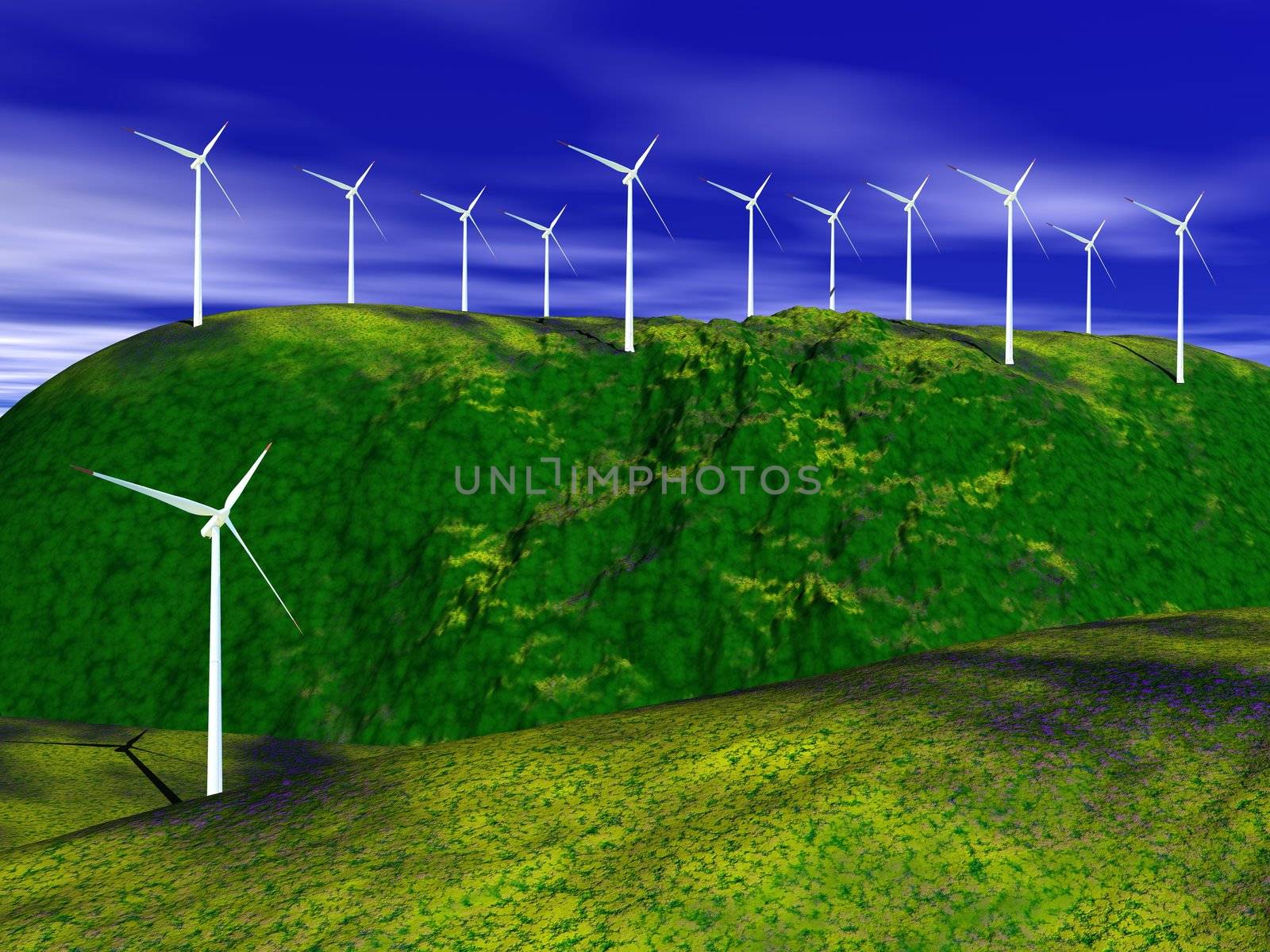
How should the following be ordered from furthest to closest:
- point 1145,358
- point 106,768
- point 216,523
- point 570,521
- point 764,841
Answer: point 1145,358 → point 570,521 → point 106,768 → point 216,523 → point 764,841

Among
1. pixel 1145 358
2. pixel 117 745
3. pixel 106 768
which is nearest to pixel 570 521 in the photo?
pixel 117 745

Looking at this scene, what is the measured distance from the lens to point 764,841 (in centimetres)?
2452

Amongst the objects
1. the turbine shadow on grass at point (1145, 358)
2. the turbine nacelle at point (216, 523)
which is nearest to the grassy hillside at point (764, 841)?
the turbine nacelle at point (216, 523)

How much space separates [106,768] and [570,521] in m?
33.1

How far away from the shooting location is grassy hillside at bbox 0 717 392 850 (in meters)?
43.1

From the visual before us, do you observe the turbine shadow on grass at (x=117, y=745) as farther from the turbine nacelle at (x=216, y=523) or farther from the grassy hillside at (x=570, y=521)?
the turbine nacelle at (x=216, y=523)

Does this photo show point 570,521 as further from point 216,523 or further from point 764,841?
point 764,841

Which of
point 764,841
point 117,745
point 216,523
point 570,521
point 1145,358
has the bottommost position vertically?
point 117,745

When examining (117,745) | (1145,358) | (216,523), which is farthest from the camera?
(1145,358)

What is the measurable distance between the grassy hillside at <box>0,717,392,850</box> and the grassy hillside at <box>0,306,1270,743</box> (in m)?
2.34

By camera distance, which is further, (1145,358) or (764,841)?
(1145,358)

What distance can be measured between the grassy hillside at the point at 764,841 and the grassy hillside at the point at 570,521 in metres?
25.2

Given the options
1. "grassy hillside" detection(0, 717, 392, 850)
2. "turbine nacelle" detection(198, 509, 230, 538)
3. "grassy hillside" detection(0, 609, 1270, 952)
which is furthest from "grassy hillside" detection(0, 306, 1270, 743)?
"grassy hillside" detection(0, 609, 1270, 952)

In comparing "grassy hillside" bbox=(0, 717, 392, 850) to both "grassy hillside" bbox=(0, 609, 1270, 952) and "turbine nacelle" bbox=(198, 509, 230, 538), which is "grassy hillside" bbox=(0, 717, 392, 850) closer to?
"turbine nacelle" bbox=(198, 509, 230, 538)
